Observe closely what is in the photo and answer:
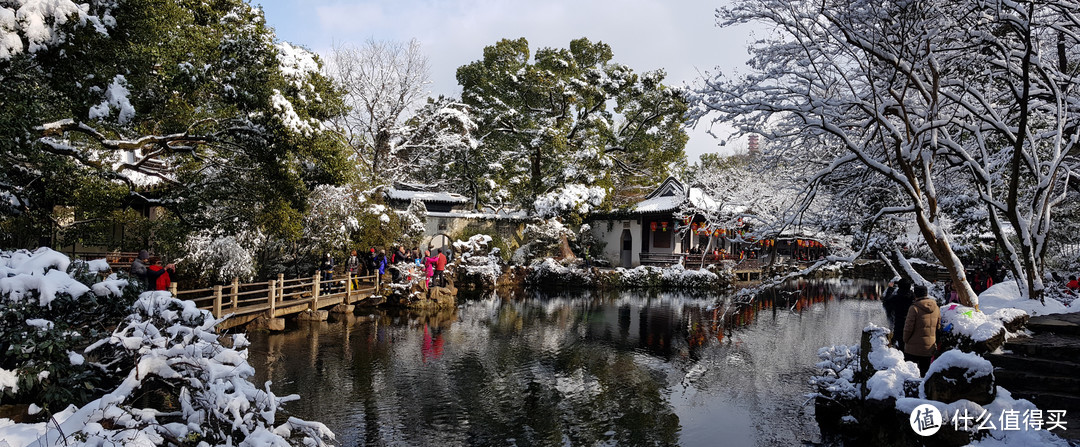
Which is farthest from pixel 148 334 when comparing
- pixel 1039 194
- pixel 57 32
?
pixel 1039 194

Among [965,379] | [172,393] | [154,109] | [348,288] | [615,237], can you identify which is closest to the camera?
[172,393]

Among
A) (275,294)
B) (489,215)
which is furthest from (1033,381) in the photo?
(489,215)

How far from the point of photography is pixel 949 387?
224 inches

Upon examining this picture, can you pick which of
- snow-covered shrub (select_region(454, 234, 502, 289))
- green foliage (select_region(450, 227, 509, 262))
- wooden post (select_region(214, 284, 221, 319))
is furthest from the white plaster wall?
wooden post (select_region(214, 284, 221, 319))

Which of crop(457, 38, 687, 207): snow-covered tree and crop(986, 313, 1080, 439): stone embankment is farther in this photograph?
crop(457, 38, 687, 207): snow-covered tree

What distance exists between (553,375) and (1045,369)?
743cm

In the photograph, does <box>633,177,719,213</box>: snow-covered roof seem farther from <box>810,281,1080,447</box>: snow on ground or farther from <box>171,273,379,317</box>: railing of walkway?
<box>810,281,1080,447</box>: snow on ground

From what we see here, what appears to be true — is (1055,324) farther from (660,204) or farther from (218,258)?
(660,204)

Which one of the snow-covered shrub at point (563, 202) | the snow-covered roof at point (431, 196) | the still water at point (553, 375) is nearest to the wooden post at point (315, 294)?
the still water at point (553, 375)

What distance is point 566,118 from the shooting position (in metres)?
31.3

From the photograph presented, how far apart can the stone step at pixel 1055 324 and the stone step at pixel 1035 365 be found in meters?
1.01

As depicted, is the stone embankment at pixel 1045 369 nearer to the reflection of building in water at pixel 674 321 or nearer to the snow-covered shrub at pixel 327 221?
the reflection of building in water at pixel 674 321

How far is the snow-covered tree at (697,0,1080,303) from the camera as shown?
7082 millimetres

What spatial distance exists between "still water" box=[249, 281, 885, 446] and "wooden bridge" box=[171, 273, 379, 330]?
701 mm
